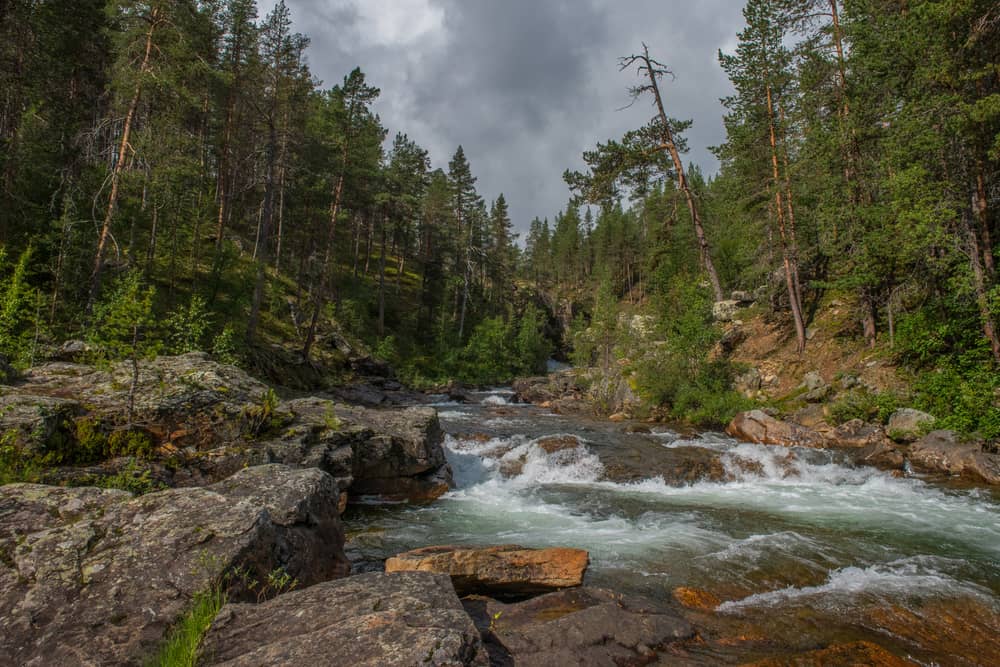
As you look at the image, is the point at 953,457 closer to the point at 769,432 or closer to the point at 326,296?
the point at 769,432

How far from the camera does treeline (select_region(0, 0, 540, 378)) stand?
587 inches

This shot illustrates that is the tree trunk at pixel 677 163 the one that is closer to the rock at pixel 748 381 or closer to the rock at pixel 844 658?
the rock at pixel 748 381

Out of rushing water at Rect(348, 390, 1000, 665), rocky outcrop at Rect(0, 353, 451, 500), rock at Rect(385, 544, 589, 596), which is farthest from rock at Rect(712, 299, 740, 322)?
rock at Rect(385, 544, 589, 596)

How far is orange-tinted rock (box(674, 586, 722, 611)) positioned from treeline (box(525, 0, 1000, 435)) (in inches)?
504

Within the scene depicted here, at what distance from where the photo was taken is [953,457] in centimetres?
1265

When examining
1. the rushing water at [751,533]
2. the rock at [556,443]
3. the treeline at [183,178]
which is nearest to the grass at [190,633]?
the rushing water at [751,533]

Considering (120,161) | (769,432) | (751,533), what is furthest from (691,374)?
(120,161)

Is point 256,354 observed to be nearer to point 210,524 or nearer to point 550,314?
point 210,524

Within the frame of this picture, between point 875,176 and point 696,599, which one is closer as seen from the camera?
point 696,599

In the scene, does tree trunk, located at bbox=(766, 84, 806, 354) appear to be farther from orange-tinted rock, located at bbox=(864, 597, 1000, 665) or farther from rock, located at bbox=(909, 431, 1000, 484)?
orange-tinted rock, located at bbox=(864, 597, 1000, 665)

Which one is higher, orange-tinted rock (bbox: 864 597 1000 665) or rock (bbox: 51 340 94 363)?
rock (bbox: 51 340 94 363)

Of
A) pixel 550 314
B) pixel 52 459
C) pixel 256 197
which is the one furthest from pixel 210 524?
pixel 550 314

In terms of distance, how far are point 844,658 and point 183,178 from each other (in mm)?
29275

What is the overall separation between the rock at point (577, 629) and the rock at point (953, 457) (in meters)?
12.4
